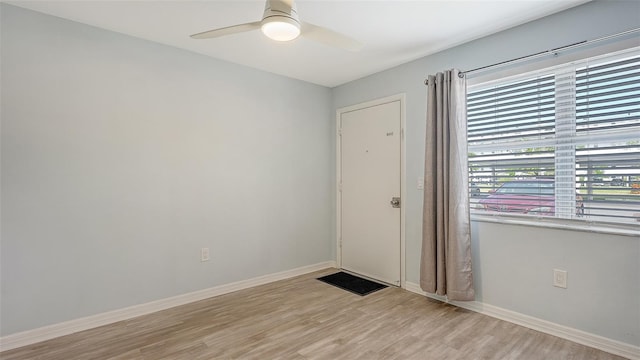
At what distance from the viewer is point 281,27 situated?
5.68 ft

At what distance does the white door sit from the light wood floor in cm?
67

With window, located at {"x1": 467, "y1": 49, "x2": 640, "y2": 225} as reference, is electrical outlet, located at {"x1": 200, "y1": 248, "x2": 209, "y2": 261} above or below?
below

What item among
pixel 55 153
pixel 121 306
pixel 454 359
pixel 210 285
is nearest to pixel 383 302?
pixel 454 359

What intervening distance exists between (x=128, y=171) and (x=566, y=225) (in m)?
3.53

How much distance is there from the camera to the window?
2104 mm

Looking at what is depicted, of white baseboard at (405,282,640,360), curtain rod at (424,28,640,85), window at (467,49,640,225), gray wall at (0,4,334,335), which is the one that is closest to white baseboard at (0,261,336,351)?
gray wall at (0,4,334,335)

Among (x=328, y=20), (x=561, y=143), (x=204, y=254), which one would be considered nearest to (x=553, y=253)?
(x=561, y=143)

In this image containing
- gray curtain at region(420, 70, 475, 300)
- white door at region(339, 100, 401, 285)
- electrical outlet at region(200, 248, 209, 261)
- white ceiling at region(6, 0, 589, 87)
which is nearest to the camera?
white ceiling at region(6, 0, 589, 87)

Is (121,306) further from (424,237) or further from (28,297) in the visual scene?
(424,237)

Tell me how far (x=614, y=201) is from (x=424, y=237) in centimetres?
137

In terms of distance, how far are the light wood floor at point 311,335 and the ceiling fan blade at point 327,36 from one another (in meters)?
2.08

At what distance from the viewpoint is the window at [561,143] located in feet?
6.90

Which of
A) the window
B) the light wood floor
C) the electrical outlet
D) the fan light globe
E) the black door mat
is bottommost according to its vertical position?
the light wood floor

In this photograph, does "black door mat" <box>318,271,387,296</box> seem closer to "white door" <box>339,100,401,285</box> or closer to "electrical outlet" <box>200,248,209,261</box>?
"white door" <box>339,100,401,285</box>
